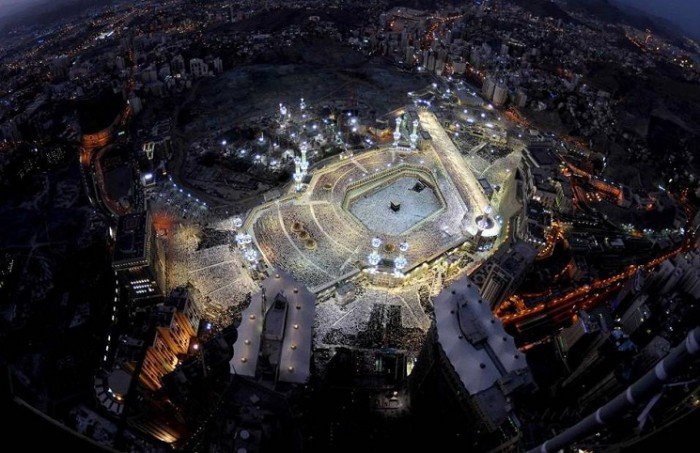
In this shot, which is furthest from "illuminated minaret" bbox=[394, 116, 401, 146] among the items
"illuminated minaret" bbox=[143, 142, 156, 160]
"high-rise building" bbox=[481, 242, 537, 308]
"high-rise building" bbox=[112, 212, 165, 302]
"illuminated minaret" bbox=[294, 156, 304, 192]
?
"high-rise building" bbox=[112, 212, 165, 302]

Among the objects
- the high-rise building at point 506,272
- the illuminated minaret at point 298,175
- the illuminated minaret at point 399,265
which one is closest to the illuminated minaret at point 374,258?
the illuminated minaret at point 399,265

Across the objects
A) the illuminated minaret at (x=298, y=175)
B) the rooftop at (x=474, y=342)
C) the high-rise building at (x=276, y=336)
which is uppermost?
the rooftop at (x=474, y=342)

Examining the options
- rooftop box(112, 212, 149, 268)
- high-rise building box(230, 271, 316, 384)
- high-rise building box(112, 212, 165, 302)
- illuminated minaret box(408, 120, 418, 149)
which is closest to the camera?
high-rise building box(230, 271, 316, 384)

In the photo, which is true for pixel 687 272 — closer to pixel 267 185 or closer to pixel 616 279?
pixel 616 279

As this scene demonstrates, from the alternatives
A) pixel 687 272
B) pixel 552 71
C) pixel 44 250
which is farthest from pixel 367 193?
pixel 552 71

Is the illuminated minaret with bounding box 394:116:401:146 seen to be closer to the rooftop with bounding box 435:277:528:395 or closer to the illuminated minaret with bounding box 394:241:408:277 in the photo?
the illuminated minaret with bounding box 394:241:408:277

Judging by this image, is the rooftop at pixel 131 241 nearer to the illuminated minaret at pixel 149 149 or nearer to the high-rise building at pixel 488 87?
the illuminated minaret at pixel 149 149

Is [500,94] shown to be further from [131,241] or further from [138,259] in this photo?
[138,259]
